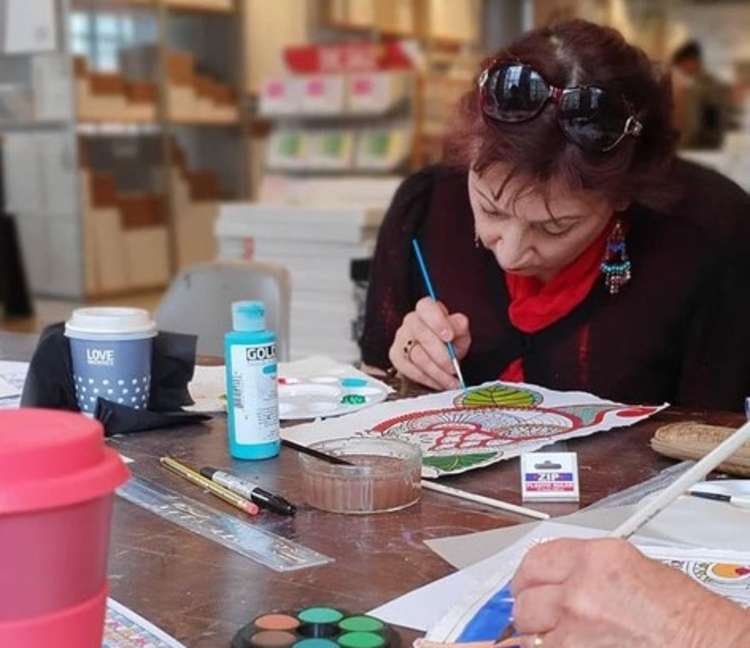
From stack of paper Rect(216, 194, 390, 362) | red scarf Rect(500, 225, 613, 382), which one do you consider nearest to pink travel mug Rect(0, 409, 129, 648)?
red scarf Rect(500, 225, 613, 382)

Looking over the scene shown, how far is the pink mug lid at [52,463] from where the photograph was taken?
53cm

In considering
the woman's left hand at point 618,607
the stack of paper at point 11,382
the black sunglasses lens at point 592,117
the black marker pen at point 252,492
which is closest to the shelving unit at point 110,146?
the stack of paper at point 11,382

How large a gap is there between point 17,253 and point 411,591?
5099 millimetres

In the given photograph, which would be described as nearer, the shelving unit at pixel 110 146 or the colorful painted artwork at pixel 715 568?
the colorful painted artwork at pixel 715 568

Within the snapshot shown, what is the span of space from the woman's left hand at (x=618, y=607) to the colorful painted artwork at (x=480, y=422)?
0.42 m

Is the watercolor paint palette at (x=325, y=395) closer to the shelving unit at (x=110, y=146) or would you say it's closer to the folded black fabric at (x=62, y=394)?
the folded black fabric at (x=62, y=394)

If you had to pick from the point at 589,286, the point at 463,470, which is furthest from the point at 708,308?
the point at 463,470

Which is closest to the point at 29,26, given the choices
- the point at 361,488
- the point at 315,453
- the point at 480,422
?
the point at 480,422

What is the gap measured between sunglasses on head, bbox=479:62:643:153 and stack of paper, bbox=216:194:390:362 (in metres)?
1.51

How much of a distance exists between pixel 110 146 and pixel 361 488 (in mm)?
5211

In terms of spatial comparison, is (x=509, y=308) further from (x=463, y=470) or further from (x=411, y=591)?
(x=411, y=591)

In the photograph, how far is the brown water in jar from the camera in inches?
39.9

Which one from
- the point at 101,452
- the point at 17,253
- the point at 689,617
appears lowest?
the point at 17,253

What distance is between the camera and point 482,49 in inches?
340
